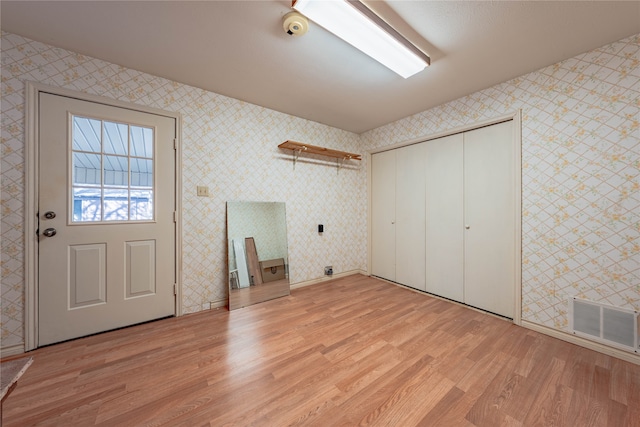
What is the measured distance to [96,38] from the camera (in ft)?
5.96

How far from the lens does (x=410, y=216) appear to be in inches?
129

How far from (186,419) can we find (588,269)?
9.96 feet

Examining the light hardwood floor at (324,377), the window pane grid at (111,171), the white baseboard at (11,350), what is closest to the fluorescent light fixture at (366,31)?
the window pane grid at (111,171)

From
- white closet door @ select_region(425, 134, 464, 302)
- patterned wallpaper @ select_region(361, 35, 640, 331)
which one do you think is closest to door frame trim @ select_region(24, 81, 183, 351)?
white closet door @ select_region(425, 134, 464, 302)

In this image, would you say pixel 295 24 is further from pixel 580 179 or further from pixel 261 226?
pixel 580 179

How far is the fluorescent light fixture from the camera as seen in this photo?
1.45 m

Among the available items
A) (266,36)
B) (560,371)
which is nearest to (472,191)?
(560,371)

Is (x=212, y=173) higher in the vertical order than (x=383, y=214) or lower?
higher

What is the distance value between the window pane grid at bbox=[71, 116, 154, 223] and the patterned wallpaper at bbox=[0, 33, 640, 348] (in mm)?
291

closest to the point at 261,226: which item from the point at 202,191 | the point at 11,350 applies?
the point at 202,191

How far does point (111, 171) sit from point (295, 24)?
6.56ft

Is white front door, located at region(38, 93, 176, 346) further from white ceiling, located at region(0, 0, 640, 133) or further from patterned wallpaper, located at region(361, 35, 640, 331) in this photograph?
patterned wallpaper, located at region(361, 35, 640, 331)

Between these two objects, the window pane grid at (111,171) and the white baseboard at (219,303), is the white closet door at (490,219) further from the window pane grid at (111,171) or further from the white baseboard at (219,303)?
the window pane grid at (111,171)

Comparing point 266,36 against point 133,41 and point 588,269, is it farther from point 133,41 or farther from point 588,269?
point 588,269
